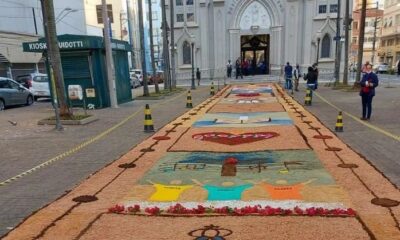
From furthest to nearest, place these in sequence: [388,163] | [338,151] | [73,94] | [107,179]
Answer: [73,94], [338,151], [388,163], [107,179]

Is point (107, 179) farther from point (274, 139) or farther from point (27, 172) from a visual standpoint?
point (274, 139)

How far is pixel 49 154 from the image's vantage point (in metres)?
8.84

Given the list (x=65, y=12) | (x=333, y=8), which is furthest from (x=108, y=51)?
(x=65, y=12)

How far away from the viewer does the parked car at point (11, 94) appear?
1958 centimetres

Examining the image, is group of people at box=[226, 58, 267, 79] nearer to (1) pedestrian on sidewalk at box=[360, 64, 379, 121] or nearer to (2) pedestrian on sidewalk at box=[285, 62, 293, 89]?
(2) pedestrian on sidewalk at box=[285, 62, 293, 89]

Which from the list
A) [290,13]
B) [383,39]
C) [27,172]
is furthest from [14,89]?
[383,39]

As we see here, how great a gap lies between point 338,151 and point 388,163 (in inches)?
42.7

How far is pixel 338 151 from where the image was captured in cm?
788

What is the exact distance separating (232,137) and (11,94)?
49.9 ft

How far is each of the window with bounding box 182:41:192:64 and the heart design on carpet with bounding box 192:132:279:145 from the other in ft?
101

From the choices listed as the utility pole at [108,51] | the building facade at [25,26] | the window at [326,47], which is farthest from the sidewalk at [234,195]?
the building facade at [25,26]

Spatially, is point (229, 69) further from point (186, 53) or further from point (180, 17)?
point (180, 17)

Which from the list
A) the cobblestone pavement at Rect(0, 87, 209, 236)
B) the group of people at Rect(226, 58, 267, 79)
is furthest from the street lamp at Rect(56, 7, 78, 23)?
the cobblestone pavement at Rect(0, 87, 209, 236)

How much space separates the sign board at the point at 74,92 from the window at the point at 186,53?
24.3m
